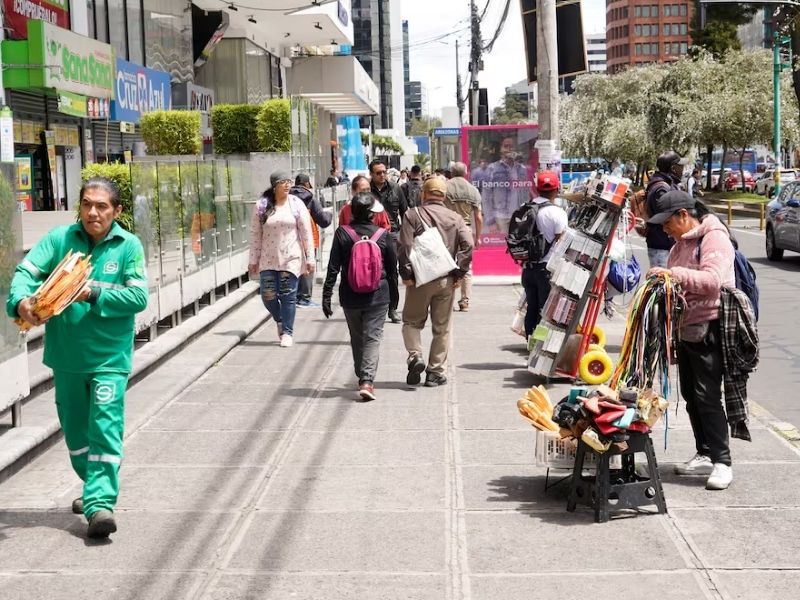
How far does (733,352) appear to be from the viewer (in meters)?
6.86

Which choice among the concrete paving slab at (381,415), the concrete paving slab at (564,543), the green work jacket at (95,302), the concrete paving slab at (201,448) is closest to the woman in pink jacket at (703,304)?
the concrete paving slab at (564,543)

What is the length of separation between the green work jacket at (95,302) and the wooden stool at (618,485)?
234 cm

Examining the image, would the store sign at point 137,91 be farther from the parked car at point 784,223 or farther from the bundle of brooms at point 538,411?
the bundle of brooms at point 538,411

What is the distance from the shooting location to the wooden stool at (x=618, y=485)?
6312mm

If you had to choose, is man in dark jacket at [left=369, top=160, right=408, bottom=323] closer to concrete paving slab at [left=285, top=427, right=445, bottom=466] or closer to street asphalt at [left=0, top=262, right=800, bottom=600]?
street asphalt at [left=0, top=262, right=800, bottom=600]

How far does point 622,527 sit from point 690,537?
0.36m

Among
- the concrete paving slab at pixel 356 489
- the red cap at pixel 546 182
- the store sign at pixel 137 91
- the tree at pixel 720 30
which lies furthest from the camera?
the tree at pixel 720 30

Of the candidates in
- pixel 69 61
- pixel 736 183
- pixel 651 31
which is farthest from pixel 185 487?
pixel 651 31

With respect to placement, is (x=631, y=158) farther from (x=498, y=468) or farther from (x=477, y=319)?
(x=498, y=468)

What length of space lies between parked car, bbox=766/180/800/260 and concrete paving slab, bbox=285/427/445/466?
14.9 metres

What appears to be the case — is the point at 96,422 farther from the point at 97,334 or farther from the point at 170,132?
the point at 170,132

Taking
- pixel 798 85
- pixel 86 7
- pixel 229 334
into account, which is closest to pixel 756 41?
pixel 798 85

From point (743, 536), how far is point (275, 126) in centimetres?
1671

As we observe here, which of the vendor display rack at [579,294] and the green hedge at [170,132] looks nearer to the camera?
the vendor display rack at [579,294]
